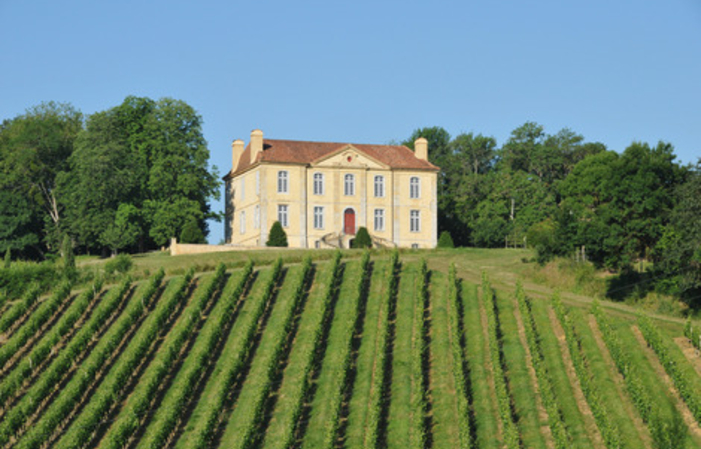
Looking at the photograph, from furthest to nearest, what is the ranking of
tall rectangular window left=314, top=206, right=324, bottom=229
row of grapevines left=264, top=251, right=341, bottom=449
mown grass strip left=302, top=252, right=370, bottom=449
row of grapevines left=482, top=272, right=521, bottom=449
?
tall rectangular window left=314, top=206, right=324, bottom=229
mown grass strip left=302, top=252, right=370, bottom=449
row of grapevines left=264, top=251, right=341, bottom=449
row of grapevines left=482, top=272, right=521, bottom=449

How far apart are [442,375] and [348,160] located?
31970 millimetres

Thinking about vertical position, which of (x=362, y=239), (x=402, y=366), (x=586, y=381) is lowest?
(x=586, y=381)

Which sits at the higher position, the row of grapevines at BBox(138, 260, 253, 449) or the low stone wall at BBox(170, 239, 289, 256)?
the low stone wall at BBox(170, 239, 289, 256)

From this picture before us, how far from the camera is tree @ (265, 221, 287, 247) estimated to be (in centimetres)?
6819

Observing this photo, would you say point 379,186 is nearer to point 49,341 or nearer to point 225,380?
point 49,341

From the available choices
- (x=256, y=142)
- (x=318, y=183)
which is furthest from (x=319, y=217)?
(x=256, y=142)

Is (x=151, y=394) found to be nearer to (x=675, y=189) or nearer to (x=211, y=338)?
(x=211, y=338)

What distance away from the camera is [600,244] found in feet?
175

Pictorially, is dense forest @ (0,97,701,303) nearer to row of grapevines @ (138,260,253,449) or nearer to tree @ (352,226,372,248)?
tree @ (352,226,372,248)

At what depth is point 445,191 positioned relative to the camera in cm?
9094

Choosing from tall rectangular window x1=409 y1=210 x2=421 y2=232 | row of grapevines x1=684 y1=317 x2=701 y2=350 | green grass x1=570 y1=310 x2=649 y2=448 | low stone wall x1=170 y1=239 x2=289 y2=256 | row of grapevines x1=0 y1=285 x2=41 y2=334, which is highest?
tall rectangular window x1=409 y1=210 x2=421 y2=232

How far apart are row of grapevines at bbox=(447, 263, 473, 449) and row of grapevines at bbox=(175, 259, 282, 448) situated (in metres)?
8.00

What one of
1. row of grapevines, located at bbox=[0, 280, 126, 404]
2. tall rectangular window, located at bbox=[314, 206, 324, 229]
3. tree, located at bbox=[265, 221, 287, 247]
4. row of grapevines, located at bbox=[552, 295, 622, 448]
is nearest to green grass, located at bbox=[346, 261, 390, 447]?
row of grapevines, located at bbox=[552, 295, 622, 448]

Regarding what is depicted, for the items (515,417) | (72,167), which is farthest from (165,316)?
(72,167)
